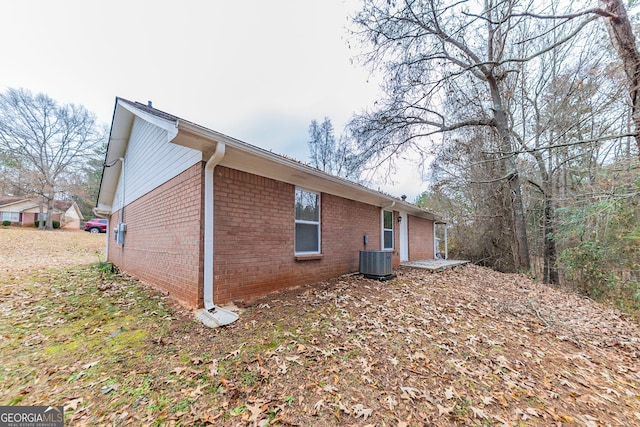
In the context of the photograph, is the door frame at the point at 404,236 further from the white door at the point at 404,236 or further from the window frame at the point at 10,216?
the window frame at the point at 10,216

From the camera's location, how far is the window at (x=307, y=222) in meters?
5.79

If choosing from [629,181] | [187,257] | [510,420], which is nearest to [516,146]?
[629,181]

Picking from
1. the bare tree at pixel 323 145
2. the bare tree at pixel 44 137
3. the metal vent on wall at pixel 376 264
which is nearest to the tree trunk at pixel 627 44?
the metal vent on wall at pixel 376 264

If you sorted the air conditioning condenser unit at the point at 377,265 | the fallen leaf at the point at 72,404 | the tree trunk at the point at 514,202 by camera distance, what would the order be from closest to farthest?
the fallen leaf at the point at 72,404, the air conditioning condenser unit at the point at 377,265, the tree trunk at the point at 514,202

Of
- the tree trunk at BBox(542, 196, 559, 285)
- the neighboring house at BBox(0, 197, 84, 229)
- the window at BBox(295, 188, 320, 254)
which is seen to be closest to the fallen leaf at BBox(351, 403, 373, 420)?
the window at BBox(295, 188, 320, 254)

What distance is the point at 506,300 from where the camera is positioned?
5754 millimetres

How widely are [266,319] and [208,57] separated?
910 cm

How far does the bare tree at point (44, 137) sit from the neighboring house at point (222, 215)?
2061 centimetres

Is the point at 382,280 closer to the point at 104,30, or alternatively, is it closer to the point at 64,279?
the point at 64,279

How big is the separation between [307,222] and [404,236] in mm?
6733

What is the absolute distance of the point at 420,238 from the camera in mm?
12727

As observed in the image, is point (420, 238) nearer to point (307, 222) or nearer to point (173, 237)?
point (307, 222)

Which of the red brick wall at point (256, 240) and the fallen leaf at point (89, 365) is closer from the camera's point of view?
the fallen leaf at point (89, 365)

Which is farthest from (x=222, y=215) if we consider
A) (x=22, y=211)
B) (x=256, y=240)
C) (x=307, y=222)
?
(x=22, y=211)
